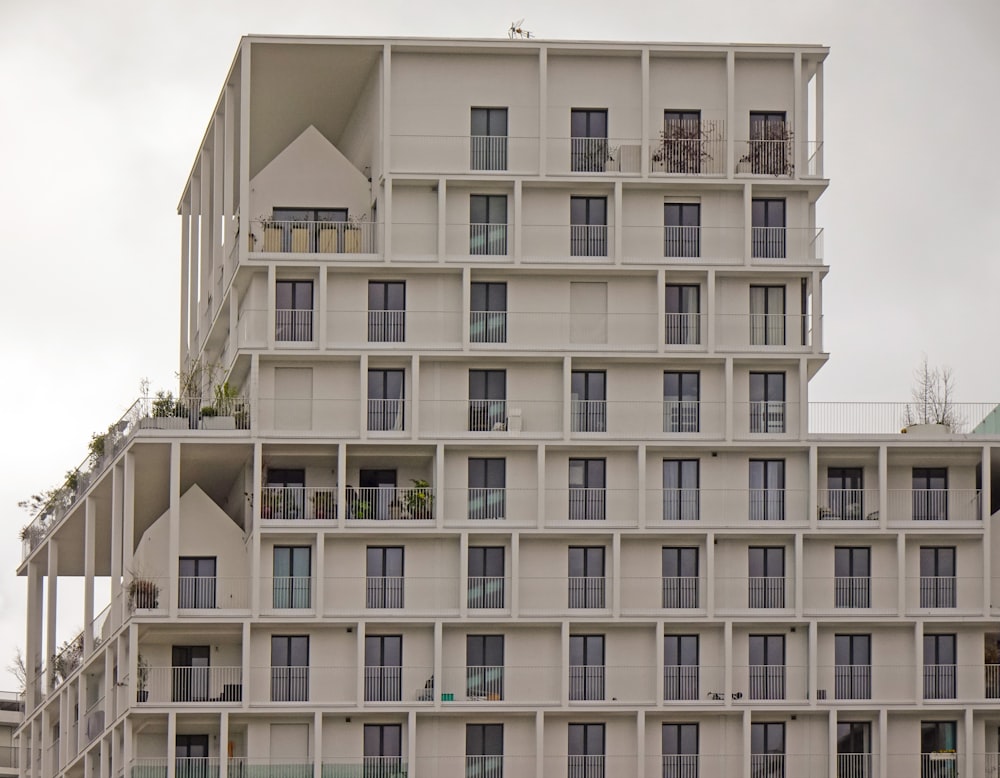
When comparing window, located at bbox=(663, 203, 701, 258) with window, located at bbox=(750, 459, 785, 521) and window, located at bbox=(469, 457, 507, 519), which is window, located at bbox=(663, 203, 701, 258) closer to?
window, located at bbox=(750, 459, 785, 521)

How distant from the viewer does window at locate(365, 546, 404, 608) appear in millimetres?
90375

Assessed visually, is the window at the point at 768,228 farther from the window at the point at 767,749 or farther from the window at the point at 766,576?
the window at the point at 767,749

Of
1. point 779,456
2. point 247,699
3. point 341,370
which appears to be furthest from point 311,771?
point 779,456

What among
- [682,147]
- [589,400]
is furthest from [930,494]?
[682,147]

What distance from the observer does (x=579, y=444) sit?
9150 cm

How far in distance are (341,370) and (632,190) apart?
12313 mm

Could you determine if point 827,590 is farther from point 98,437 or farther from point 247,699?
point 98,437

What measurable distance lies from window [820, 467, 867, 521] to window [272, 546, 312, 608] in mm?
18334

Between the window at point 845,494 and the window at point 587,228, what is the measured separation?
1151cm

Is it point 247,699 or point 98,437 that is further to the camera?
point 98,437

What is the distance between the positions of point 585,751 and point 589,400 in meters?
12.3

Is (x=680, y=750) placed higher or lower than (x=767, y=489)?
lower

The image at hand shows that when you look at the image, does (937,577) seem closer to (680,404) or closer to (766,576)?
(766,576)

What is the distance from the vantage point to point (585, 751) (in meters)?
90.4
